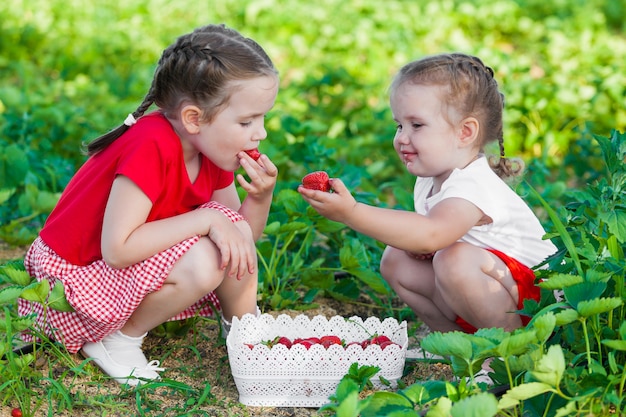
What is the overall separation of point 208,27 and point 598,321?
4.01 feet

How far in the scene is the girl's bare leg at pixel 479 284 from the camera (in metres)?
2.29

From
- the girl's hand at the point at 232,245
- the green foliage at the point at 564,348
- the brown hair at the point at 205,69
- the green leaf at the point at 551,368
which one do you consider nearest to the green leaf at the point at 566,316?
the green foliage at the point at 564,348

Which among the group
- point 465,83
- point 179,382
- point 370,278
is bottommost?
point 179,382

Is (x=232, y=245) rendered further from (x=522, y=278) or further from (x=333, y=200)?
(x=522, y=278)

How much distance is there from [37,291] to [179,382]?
1.40 ft

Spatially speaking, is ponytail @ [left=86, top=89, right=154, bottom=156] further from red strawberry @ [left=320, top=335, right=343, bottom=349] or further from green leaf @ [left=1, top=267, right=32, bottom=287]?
red strawberry @ [left=320, top=335, right=343, bottom=349]

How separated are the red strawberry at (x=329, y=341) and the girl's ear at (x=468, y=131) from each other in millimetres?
619

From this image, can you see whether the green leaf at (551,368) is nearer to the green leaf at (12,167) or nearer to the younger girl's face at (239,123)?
the younger girl's face at (239,123)

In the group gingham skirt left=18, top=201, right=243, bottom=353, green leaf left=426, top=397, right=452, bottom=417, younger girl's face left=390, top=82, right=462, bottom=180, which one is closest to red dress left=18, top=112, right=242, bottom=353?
gingham skirt left=18, top=201, right=243, bottom=353

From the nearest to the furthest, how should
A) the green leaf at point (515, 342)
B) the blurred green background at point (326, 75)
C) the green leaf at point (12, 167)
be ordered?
the green leaf at point (515, 342) → the green leaf at point (12, 167) → the blurred green background at point (326, 75)

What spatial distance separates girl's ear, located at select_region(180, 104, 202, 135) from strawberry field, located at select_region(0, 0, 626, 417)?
48cm

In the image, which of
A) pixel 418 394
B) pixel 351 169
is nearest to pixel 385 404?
pixel 418 394

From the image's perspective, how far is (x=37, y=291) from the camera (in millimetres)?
2141

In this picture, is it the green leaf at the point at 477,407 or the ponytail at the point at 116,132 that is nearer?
the green leaf at the point at 477,407
